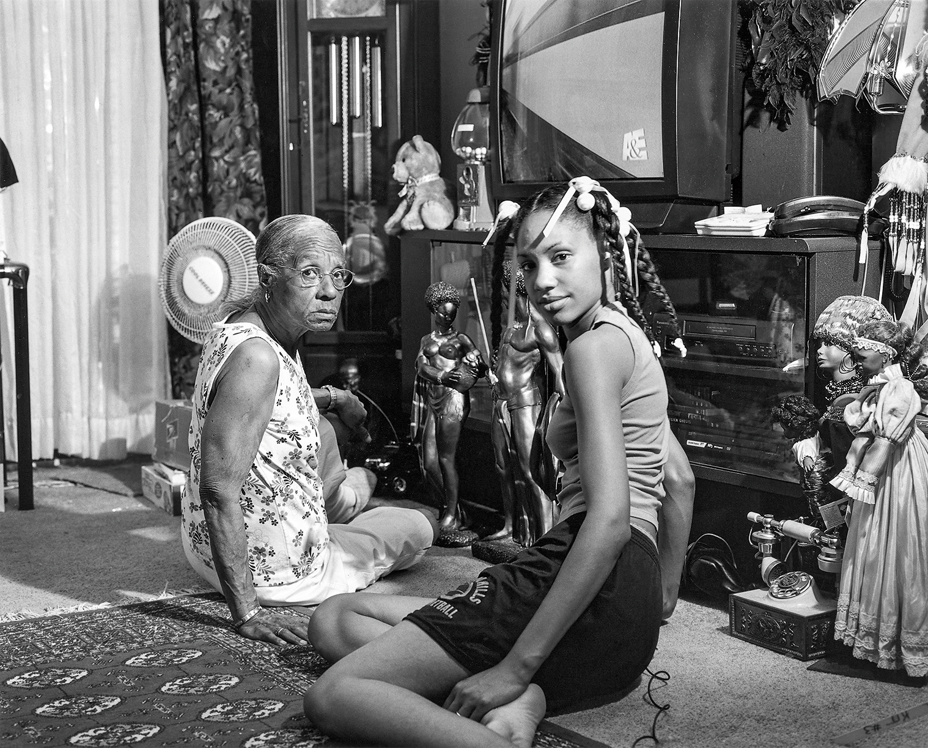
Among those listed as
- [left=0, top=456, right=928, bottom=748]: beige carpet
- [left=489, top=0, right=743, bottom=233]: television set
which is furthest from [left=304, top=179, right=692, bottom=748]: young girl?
[left=489, top=0, right=743, bottom=233]: television set

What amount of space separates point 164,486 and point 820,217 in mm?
2787

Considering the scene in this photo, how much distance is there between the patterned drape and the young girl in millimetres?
2971

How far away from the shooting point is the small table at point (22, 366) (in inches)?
176

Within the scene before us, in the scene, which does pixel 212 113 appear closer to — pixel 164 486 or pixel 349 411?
pixel 164 486

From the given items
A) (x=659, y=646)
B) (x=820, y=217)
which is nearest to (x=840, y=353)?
(x=820, y=217)

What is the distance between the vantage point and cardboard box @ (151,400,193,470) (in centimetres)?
465

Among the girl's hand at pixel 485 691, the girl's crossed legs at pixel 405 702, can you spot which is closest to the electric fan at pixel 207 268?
the girl's crossed legs at pixel 405 702

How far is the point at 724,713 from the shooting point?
2.50m

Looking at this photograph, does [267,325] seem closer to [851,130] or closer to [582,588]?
[582,588]

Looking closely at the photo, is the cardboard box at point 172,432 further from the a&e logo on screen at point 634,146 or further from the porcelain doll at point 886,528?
the porcelain doll at point 886,528

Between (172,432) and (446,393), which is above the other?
(446,393)

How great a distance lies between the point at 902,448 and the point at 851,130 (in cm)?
115

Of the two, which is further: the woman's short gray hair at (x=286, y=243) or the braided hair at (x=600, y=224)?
the woman's short gray hair at (x=286, y=243)

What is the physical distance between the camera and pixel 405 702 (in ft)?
6.78
